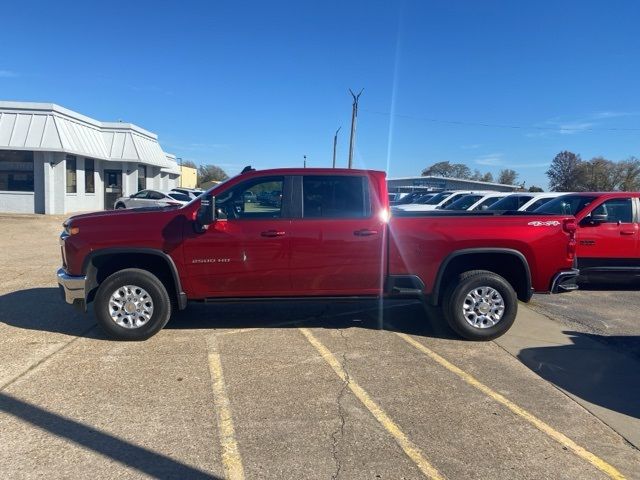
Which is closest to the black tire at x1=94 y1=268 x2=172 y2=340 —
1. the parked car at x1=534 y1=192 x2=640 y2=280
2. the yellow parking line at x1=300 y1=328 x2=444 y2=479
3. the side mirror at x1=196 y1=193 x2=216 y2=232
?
the side mirror at x1=196 y1=193 x2=216 y2=232

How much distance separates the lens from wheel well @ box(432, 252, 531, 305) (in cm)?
598

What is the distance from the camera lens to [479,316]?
5.98 m

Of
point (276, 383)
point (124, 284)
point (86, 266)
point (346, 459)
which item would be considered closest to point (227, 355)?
point (276, 383)

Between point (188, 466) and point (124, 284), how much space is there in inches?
115

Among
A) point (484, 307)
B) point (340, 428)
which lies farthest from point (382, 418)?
point (484, 307)

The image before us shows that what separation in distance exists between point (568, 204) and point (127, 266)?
7.61 metres

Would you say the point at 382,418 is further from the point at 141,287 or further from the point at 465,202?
the point at 465,202

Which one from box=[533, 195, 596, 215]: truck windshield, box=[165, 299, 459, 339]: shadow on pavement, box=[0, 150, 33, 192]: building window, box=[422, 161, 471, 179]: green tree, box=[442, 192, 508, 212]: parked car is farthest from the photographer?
box=[422, 161, 471, 179]: green tree

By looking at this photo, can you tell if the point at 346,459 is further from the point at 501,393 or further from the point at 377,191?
the point at 377,191

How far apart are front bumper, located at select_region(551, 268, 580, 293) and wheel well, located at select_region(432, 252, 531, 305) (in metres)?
0.31

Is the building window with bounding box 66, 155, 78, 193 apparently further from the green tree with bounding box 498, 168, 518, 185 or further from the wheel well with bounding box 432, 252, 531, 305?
the green tree with bounding box 498, 168, 518, 185

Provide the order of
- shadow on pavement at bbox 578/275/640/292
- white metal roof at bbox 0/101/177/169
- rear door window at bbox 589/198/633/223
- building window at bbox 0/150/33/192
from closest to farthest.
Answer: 1. shadow on pavement at bbox 578/275/640/292
2. rear door window at bbox 589/198/633/223
3. white metal roof at bbox 0/101/177/169
4. building window at bbox 0/150/33/192

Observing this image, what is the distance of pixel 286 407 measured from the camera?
13.5 ft

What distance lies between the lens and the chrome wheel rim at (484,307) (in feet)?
19.5
